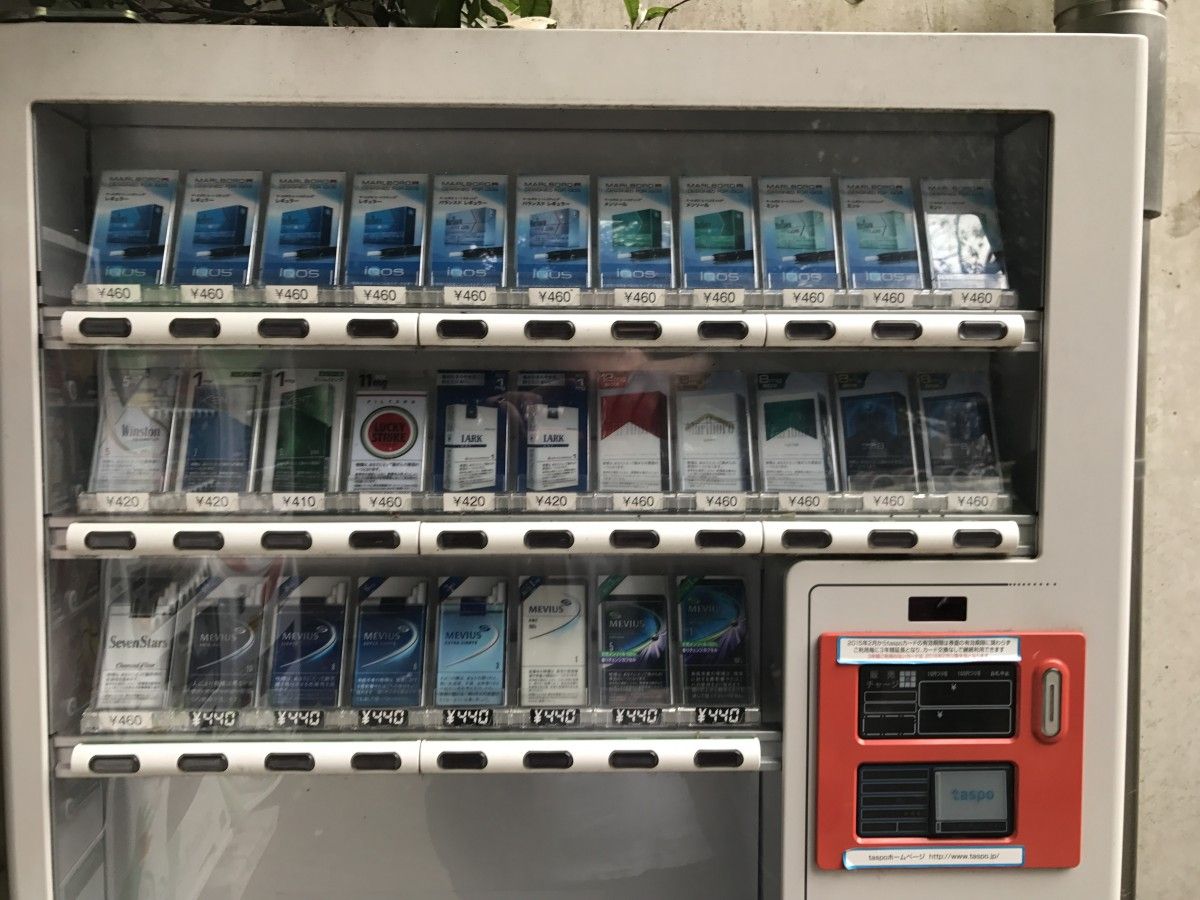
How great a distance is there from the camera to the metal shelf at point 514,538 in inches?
67.3

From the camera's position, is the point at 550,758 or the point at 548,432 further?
the point at 548,432

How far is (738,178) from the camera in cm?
199

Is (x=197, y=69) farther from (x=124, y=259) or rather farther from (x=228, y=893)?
(x=228, y=893)

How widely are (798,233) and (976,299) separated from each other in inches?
15.7

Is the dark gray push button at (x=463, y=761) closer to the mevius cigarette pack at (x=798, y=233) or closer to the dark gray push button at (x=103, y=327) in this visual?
the dark gray push button at (x=103, y=327)

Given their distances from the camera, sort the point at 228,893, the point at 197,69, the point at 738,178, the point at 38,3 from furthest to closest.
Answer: the point at 228,893, the point at 738,178, the point at 38,3, the point at 197,69

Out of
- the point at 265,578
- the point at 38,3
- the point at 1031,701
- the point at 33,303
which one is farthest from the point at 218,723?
the point at 1031,701

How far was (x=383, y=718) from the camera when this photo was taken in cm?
184

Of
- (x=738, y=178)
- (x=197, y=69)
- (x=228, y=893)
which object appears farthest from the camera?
(x=228, y=893)

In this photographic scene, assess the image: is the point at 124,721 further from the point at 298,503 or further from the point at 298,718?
the point at 298,503

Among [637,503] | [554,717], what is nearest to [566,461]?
[637,503]

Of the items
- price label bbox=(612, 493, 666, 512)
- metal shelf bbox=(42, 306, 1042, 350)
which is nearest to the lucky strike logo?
metal shelf bbox=(42, 306, 1042, 350)

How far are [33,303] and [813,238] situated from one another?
1603 millimetres

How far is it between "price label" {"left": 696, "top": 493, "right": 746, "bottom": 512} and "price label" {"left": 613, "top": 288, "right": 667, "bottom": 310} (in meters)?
0.41
